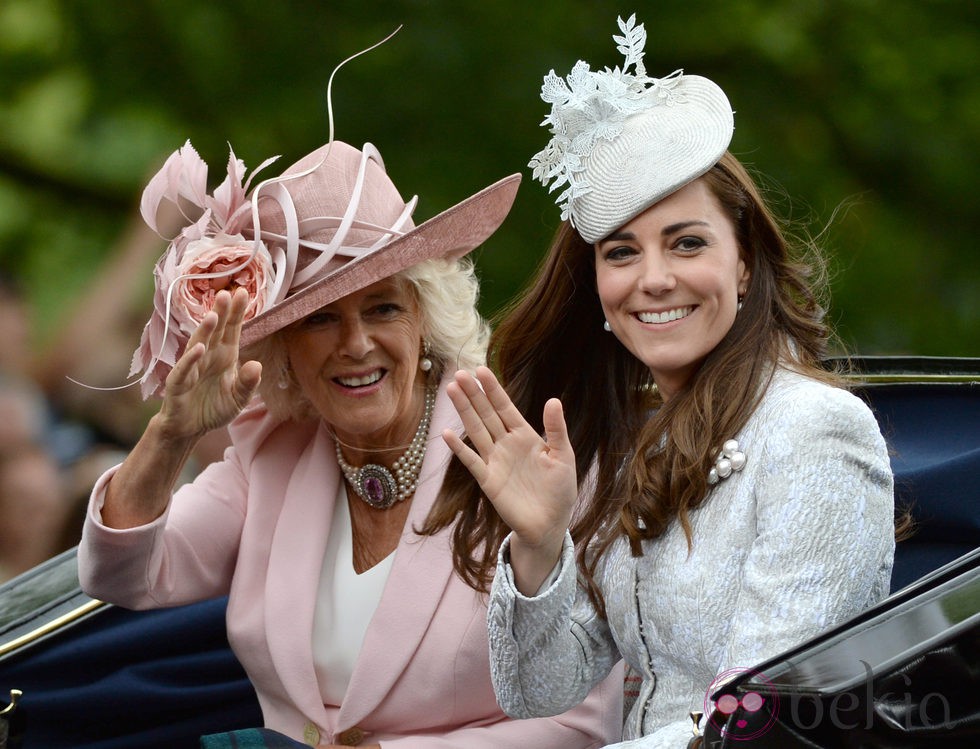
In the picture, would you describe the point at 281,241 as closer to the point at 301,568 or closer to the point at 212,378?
the point at 212,378

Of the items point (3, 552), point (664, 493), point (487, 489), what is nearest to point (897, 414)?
point (664, 493)

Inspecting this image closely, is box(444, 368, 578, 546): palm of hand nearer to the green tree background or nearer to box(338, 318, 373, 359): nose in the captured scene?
box(338, 318, 373, 359): nose

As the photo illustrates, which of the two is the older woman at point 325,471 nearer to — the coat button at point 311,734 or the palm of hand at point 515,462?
the coat button at point 311,734

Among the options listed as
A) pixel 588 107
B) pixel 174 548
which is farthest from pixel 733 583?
pixel 174 548

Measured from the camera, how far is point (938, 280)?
5012 millimetres

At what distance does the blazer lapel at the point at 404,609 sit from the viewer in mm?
2484

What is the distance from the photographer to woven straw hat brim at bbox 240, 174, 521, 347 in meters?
2.49

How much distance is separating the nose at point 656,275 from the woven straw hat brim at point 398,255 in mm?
522

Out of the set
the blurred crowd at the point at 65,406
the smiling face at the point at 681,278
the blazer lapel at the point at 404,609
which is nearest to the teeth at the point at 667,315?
the smiling face at the point at 681,278

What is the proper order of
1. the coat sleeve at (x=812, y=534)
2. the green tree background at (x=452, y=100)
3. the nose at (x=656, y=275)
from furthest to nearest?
the green tree background at (x=452, y=100)
the nose at (x=656, y=275)
the coat sleeve at (x=812, y=534)

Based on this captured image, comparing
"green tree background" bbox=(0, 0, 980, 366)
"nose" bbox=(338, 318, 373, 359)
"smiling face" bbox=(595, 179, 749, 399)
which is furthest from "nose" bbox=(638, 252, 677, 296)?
"green tree background" bbox=(0, 0, 980, 366)

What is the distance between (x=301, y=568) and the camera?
260 cm

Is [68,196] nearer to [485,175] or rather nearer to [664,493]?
[485,175]

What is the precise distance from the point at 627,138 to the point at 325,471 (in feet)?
3.13
